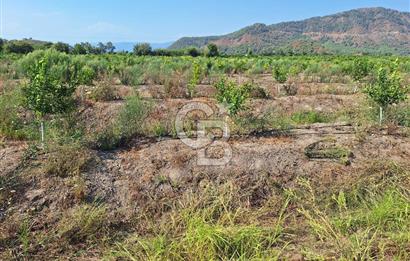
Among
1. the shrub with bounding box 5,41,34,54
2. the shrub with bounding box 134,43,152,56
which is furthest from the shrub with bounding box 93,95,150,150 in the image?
the shrub with bounding box 134,43,152,56

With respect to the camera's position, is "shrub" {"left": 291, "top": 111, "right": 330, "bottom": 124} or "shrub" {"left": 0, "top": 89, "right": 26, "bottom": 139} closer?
"shrub" {"left": 0, "top": 89, "right": 26, "bottom": 139}

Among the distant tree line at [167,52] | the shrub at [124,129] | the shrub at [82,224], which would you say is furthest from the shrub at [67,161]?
the distant tree line at [167,52]

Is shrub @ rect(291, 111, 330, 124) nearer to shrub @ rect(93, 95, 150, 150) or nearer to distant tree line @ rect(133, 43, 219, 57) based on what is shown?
shrub @ rect(93, 95, 150, 150)

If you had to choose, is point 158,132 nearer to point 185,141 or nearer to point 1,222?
point 185,141

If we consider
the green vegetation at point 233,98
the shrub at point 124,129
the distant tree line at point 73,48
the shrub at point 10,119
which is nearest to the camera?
the shrub at point 124,129

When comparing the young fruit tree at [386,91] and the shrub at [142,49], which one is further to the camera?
the shrub at [142,49]

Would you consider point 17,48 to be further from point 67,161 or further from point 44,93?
point 67,161

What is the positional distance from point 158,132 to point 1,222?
2.74 m

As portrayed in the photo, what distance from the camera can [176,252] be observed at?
3.60 metres

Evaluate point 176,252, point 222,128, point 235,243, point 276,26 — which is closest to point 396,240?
point 235,243

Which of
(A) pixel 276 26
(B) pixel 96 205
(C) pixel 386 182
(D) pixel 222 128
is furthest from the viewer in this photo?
(A) pixel 276 26

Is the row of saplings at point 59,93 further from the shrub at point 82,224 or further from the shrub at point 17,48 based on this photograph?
the shrub at point 17,48

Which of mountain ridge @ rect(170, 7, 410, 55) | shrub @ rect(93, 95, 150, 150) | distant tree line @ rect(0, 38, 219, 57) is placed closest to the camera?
shrub @ rect(93, 95, 150, 150)

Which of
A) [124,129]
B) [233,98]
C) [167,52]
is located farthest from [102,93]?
[167,52]
